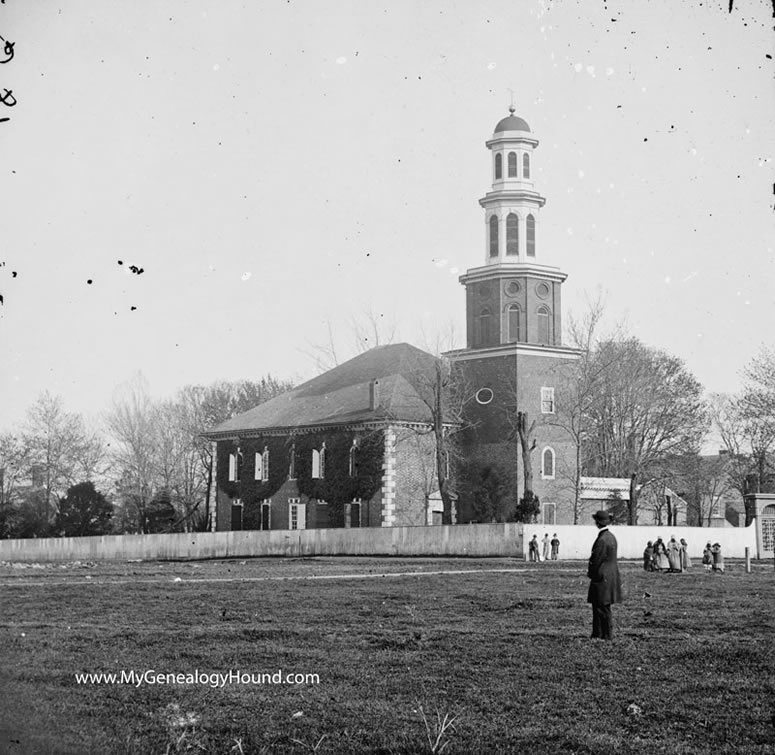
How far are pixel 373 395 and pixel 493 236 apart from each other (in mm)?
9951

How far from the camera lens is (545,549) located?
150 ft

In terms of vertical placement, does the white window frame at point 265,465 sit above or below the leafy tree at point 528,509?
above

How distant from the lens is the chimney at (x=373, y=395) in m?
62.4

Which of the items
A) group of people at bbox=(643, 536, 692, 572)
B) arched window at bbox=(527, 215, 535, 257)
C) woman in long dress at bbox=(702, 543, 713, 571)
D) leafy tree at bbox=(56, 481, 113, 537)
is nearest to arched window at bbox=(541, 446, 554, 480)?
arched window at bbox=(527, 215, 535, 257)

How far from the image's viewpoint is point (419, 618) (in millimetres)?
19953

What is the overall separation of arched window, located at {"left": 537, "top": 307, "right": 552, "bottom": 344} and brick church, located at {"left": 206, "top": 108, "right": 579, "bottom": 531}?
7 cm

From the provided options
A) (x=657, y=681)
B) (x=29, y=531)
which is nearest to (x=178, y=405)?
(x=29, y=531)

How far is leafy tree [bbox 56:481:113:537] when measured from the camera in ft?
212

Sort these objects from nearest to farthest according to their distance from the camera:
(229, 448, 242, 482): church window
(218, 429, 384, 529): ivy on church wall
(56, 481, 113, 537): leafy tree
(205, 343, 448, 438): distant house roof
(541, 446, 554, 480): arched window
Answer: (218, 429, 384, 529): ivy on church wall, (541, 446, 554, 480): arched window, (205, 343, 448, 438): distant house roof, (56, 481, 113, 537): leafy tree, (229, 448, 242, 482): church window

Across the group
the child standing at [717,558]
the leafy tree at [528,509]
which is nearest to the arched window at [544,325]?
the leafy tree at [528,509]

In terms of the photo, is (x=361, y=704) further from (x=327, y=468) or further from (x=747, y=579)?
(x=327, y=468)

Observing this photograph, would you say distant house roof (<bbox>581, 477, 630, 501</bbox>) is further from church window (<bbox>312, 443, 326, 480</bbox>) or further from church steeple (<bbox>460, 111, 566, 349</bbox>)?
church window (<bbox>312, 443, 326, 480</bbox>)

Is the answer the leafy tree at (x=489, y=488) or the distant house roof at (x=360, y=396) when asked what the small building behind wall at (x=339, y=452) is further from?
the leafy tree at (x=489, y=488)

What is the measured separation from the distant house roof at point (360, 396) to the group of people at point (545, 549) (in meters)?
16.7
